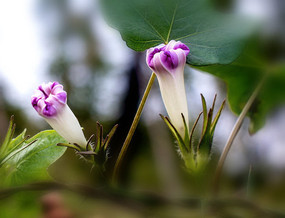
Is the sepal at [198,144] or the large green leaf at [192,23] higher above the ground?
the large green leaf at [192,23]

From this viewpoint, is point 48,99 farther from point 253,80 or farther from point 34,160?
point 253,80

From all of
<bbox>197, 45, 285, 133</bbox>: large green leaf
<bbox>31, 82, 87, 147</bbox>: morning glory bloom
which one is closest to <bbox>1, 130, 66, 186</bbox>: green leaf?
<bbox>31, 82, 87, 147</bbox>: morning glory bloom

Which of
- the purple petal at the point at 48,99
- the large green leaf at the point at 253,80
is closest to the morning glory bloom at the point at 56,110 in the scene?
the purple petal at the point at 48,99

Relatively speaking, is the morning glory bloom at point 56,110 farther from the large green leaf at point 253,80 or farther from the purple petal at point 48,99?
the large green leaf at point 253,80

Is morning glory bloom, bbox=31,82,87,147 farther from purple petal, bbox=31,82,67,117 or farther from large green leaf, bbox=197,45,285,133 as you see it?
large green leaf, bbox=197,45,285,133

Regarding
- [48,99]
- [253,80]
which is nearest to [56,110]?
[48,99]

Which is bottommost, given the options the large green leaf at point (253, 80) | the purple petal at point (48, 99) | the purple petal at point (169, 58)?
the large green leaf at point (253, 80)
